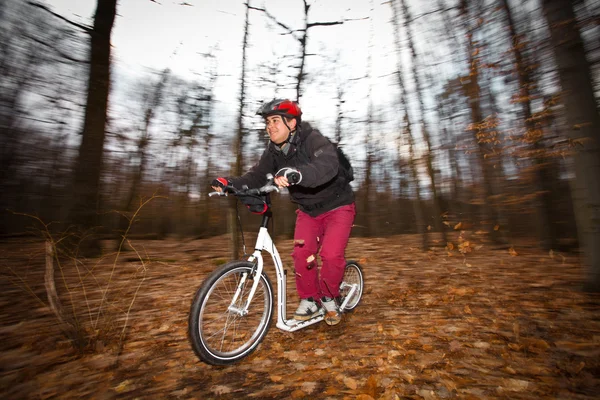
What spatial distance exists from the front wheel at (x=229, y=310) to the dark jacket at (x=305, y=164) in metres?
1.00

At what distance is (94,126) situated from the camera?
6.29 metres

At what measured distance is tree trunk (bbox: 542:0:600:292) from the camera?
13.7 feet

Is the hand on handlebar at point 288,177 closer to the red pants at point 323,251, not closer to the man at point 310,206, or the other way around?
the man at point 310,206

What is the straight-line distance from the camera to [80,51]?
20.0 ft

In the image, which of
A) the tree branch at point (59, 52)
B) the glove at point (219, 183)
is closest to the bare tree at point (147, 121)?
the tree branch at point (59, 52)

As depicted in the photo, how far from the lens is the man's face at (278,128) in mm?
3328

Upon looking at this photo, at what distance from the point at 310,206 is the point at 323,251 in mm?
531

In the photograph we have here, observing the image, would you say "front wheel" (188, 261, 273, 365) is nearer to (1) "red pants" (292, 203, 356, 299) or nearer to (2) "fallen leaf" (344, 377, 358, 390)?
(1) "red pants" (292, 203, 356, 299)

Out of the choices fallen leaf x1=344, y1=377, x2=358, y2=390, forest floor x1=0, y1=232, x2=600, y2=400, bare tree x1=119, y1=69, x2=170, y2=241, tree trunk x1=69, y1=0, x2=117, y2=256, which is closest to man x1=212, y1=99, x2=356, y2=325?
forest floor x1=0, y1=232, x2=600, y2=400

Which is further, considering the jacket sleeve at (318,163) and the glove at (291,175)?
the jacket sleeve at (318,163)

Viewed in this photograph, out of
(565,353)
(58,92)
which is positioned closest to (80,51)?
(58,92)

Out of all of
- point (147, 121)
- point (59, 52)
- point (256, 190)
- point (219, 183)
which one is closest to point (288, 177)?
point (256, 190)

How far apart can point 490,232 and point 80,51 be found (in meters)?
12.8

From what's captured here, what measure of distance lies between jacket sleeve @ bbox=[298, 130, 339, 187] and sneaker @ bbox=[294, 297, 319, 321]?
1491mm
